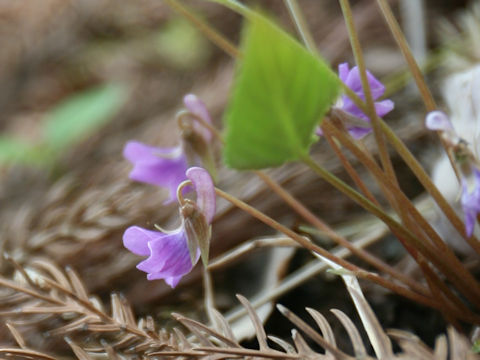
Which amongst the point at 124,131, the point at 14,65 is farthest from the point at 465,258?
the point at 14,65

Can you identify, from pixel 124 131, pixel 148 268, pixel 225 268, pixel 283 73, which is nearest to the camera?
pixel 283 73

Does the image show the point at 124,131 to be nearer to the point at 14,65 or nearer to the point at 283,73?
the point at 14,65

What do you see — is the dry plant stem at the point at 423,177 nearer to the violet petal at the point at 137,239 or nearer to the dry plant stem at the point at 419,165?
the dry plant stem at the point at 419,165

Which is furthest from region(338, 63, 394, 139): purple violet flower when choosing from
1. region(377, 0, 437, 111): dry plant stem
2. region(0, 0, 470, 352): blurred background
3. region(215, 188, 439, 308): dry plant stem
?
region(0, 0, 470, 352): blurred background

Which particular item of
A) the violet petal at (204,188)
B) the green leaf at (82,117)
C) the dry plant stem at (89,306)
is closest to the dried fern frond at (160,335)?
Answer: the dry plant stem at (89,306)

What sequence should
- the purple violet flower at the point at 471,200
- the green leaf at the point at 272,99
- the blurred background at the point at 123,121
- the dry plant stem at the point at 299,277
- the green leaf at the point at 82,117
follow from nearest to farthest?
the green leaf at the point at 272,99, the purple violet flower at the point at 471,200, the dry plant stem at the point at 299,277, the blurred background at the point at 123,121, the green leaf at the point at 82,117

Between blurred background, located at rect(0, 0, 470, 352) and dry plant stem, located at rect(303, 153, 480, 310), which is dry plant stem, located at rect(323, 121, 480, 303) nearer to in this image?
dry plant stem, located at rect(303, 153, 480, 310)
